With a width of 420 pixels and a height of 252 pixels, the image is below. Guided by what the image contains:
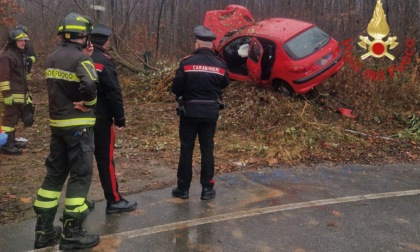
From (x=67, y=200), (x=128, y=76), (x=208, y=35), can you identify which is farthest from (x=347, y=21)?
(x=67, y=200)

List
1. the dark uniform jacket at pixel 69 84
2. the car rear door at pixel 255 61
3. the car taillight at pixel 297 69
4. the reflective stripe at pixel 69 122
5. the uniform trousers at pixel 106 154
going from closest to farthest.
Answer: the dark uniform jacket at pixel 69 84 < the reflective stripe at pixel 69 122 < the uniform trousers at pixel 106 154 < the car taillight at pixel 297 69 < the car rear door at pixel 255 61

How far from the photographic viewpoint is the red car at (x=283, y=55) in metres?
8.63

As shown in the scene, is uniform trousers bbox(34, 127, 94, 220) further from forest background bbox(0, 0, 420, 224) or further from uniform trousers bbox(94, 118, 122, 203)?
forest background bbox(0, 0, 420, 224)

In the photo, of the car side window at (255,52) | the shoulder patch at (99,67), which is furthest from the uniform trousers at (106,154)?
the car side window at (255,52)

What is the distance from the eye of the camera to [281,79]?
8.88 metres

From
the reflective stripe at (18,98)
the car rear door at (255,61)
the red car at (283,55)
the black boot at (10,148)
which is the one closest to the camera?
the black boot at (10,148)

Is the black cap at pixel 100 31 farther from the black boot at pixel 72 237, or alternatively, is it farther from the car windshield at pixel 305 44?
the car windshield at pixel 305 44

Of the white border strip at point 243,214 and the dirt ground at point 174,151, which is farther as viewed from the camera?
the dirt ground at point 174,151

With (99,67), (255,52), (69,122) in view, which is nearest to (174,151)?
(99,67)

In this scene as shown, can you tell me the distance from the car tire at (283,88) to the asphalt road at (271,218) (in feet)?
11.2

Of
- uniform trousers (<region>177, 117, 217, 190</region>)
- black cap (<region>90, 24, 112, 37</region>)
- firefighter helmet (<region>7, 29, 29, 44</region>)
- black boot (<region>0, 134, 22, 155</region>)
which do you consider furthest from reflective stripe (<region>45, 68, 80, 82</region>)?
black boot (<region>0, 134, 22, 155</region>)

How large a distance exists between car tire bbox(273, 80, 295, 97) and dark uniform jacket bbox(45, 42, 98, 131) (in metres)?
5.90

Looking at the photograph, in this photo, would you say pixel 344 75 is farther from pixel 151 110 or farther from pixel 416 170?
pixel 151 110

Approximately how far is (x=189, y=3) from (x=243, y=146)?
46.9 ft
